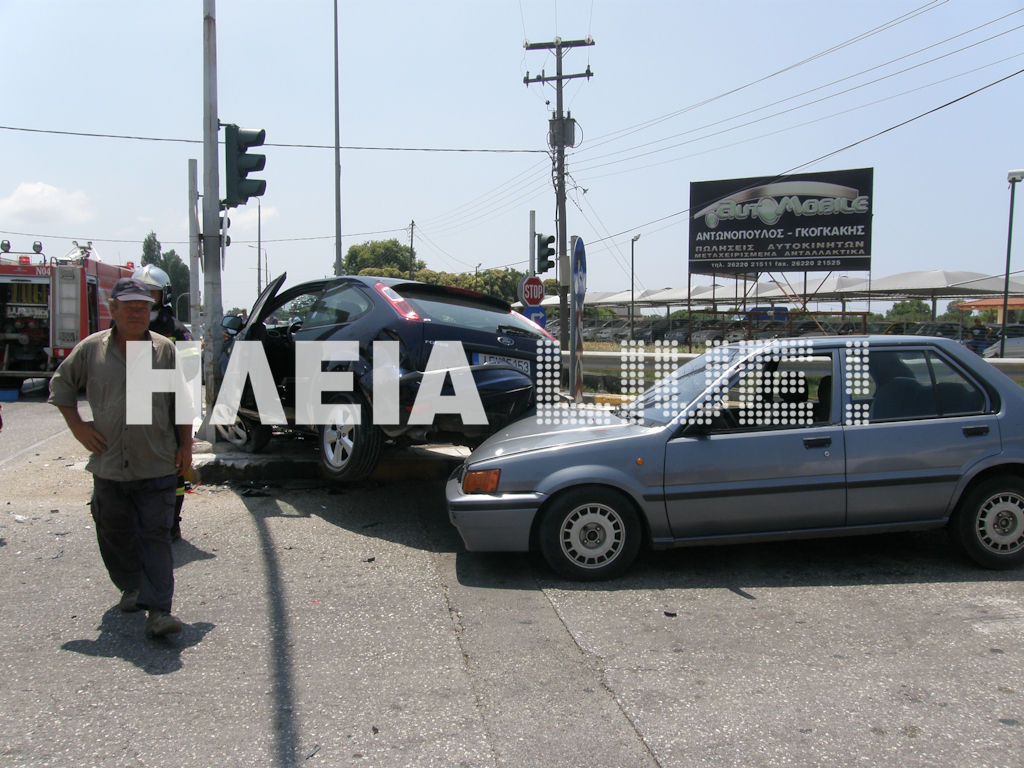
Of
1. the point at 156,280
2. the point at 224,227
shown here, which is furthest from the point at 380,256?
the point at 156,280

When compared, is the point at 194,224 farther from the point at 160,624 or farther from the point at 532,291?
the point at 160,624

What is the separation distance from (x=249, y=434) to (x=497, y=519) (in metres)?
4.06

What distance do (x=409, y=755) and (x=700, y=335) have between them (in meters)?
43.7

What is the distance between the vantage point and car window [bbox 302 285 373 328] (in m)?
6.17

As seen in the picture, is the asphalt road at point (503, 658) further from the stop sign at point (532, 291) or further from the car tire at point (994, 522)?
the stop sign at point (532, 291)

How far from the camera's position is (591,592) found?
4500mm

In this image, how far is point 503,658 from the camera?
3.65 metres

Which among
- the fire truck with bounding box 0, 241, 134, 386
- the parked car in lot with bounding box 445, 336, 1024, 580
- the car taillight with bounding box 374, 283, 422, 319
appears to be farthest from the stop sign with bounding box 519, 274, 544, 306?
the parked car in lot with bounding box 445, 336, 1024, 580

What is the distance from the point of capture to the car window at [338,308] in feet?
20.2

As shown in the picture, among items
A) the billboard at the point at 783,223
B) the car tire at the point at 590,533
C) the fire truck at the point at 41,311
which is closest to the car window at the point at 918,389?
the car tire at the point at 590,533

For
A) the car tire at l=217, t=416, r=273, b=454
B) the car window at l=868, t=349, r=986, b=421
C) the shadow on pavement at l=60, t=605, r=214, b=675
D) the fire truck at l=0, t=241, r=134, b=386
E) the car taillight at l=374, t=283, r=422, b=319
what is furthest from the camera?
the fire truck at l=0, t=241, r=134, b=386

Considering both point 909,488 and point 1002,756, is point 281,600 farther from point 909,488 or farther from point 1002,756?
point 909,488

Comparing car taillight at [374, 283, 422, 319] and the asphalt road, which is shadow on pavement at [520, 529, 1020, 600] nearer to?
the asphalt road

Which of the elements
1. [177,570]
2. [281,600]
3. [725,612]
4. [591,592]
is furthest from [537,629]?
[177,570]
